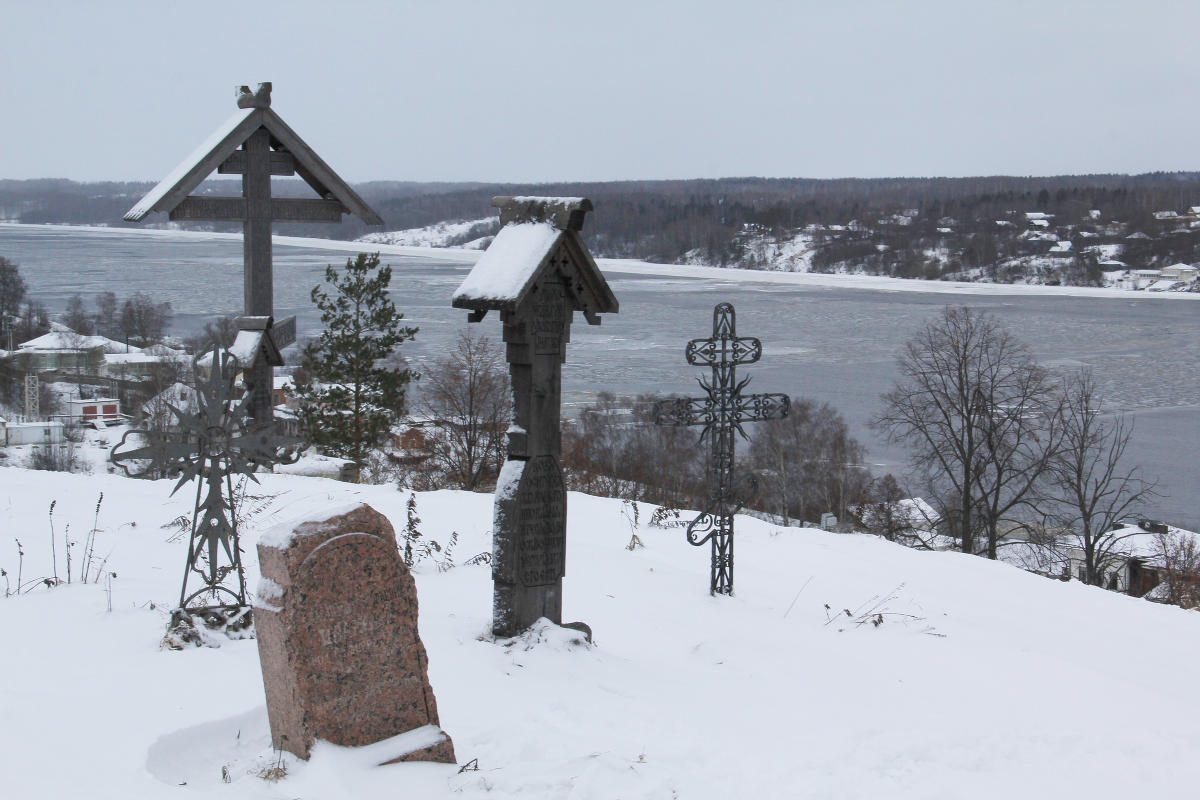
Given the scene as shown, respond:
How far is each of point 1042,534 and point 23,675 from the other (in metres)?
20.7

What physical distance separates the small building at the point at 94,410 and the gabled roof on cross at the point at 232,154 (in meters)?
41.0

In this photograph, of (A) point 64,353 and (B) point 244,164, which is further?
(A) point 64,353

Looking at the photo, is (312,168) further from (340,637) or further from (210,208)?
(340,637)

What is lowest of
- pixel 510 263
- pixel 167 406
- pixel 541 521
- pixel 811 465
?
pixel 811 465

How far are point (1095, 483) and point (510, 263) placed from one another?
22.5 m

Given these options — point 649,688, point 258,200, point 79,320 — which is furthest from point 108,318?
point 649,688

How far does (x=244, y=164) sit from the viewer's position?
23.0 ft

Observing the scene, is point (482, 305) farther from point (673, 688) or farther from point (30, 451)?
point (30, 451)

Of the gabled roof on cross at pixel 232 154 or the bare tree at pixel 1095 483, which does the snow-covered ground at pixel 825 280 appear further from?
the gabled roof on cross at pixel 232 154

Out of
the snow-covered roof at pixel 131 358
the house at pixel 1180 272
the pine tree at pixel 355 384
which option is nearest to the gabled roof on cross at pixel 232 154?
the pine tree at pixel 355 384

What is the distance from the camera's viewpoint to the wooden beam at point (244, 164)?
699cm

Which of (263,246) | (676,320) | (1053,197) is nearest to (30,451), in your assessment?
(676,320)

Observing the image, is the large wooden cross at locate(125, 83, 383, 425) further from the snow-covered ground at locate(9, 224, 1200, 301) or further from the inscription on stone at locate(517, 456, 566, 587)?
the snow-covered ground at locate(9, 224, 1200, 301)

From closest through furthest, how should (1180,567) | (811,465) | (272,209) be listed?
(272,209) < (1180,567) < (811,465)
